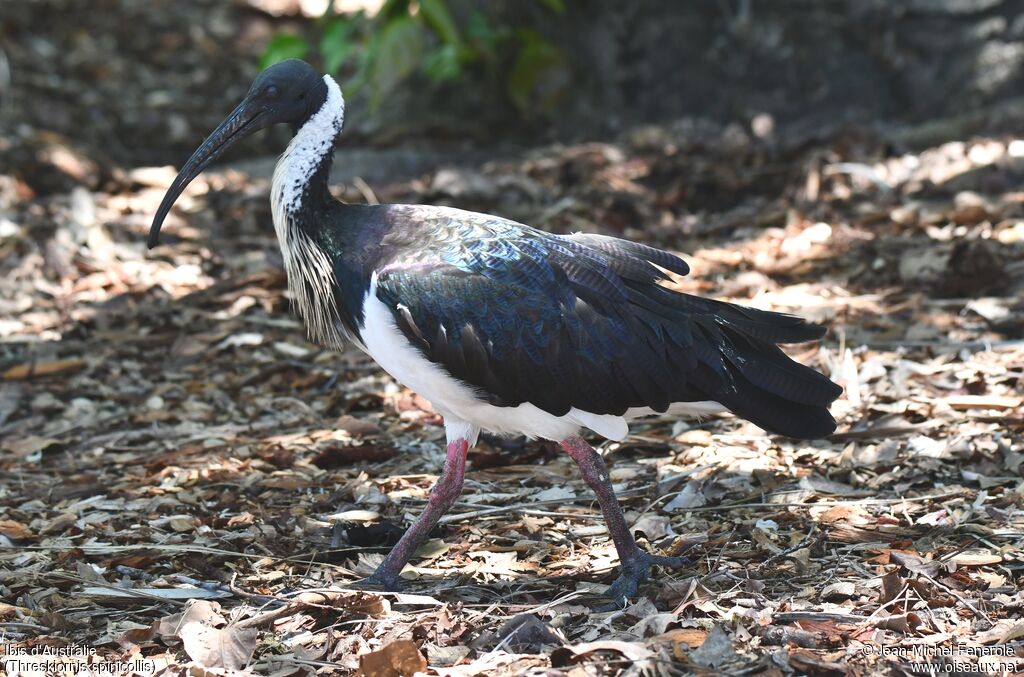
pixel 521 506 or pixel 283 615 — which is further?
pixel 521 506

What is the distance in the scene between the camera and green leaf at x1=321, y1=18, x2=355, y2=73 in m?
9.37

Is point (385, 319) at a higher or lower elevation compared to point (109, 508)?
higher

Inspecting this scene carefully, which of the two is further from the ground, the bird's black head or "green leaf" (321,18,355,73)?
"green leaf" (321,18,355,73)

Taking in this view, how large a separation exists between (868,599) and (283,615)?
2071mm

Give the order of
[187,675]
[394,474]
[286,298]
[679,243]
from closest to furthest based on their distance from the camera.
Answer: [187,675]
[394,474]
[286,298]
[679,243]

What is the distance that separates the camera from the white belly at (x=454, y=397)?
4.66m

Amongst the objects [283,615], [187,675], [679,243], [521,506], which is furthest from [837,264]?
[187,675]

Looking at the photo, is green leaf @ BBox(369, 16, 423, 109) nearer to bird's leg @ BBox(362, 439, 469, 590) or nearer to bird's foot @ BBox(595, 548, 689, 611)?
bird's leg @ BBox(362, 439, 469, 590)

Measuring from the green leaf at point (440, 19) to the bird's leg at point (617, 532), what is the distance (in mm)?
5279

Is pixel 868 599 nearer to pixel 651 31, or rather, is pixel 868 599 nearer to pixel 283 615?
pixel 283 615

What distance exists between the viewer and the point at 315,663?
403 cm

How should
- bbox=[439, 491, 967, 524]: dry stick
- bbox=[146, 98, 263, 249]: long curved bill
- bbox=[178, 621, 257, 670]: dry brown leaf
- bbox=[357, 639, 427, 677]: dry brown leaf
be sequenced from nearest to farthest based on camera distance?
bbox=[357, 639, 427, 677]: dry brown leaf, bbox=[178, 621, 257, 670]: dry brown leaf, bbox=[439, 491, 967, 524]: dry stick, bbox=[146, 98, 263, 249]: long curved bill

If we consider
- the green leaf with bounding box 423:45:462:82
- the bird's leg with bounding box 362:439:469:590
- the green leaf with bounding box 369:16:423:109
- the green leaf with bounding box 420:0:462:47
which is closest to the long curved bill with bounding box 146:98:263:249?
the bird's leg with bounding box 362:439:469:590

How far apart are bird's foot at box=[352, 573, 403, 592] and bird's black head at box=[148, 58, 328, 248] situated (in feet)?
Answer: 5.56
